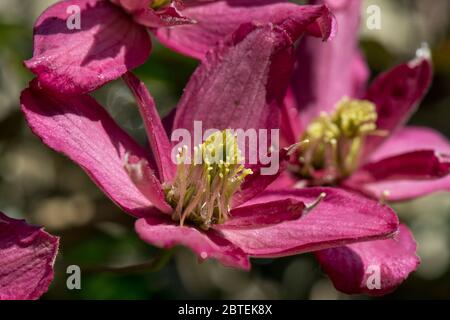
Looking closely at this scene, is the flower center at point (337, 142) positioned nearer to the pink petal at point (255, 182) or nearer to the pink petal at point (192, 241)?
the pink petal at point (255, 182)

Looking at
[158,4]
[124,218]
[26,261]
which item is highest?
[158,4]

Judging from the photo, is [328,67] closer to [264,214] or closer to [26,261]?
[264,214]

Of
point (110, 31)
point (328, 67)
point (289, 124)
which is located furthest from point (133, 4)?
point (328, 67)

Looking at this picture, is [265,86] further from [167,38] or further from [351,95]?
[351,95]

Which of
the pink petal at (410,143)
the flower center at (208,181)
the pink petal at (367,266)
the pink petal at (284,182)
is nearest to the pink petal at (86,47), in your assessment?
the flower center at (208,181)

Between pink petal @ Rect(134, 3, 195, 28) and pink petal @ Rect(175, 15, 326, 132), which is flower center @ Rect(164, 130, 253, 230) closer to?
pink petal @ Rect(175, 15, 326, 132)

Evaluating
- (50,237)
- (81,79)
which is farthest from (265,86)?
(50,237)
